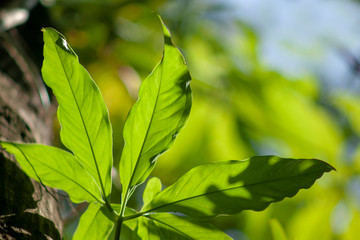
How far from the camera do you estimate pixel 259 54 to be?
1.39 metres

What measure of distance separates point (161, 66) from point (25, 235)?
207mm

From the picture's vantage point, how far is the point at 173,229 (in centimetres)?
37

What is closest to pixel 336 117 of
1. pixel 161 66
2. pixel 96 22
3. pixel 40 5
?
pixel 96 22

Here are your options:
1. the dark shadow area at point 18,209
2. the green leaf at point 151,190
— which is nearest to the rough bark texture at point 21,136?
the dark shadow area at point 18,209

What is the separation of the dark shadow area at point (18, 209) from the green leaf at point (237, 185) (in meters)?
0.11

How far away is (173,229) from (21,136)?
0.28 m

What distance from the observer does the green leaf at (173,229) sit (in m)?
0.37

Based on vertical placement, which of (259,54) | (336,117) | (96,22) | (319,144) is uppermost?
(96,22)

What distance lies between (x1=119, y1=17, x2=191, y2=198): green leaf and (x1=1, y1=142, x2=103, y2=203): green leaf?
42 millimetres

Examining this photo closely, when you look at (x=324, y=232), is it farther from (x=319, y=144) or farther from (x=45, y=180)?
(x=45, y=180)

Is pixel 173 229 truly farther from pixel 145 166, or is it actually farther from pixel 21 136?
pixel 21 136

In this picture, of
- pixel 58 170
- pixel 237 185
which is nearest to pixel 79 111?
pixel 58 170

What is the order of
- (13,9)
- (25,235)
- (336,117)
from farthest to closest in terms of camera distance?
(336,117) → (13,9) → (25,235)

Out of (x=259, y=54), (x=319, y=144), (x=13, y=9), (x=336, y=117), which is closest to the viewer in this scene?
(x=13, y=9)
